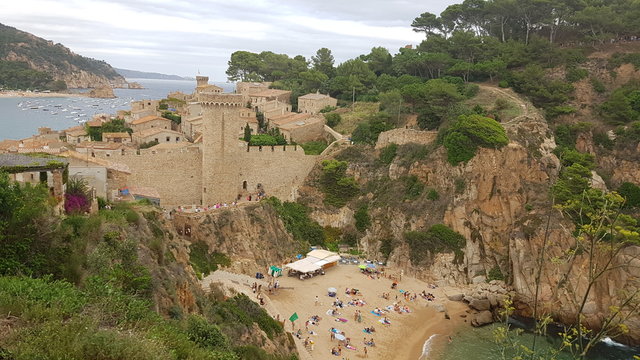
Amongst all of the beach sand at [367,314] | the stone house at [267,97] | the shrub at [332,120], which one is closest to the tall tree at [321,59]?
the stone house at [267,97]

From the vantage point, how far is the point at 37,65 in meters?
132

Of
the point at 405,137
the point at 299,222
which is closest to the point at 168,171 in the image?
the point at 299,222

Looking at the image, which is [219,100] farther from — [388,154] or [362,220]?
[388,154]

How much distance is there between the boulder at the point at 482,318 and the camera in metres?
27.0

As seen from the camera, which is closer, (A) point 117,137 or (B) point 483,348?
(B) point 483,348

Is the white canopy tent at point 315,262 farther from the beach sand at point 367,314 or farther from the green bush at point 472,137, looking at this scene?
the green bush at point 472,137

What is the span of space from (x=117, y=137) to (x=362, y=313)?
21586mm

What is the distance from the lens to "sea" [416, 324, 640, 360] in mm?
23875

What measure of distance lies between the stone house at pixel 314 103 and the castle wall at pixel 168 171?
60.7 ft

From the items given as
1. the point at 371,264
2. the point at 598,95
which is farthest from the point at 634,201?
the point at 371,264

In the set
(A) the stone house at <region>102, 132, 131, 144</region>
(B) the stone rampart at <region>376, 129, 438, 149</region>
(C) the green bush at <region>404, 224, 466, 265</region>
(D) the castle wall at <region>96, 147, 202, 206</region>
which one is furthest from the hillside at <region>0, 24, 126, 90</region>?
(C) the green bush at <region>404, 224, 466, 265</region>

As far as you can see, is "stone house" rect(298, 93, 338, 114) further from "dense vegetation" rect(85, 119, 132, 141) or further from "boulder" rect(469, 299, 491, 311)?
"boulder" rect(469, 299, 491, 311)

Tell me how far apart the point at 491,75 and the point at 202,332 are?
37462 millimetres

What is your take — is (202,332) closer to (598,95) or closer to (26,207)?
(26,207)
